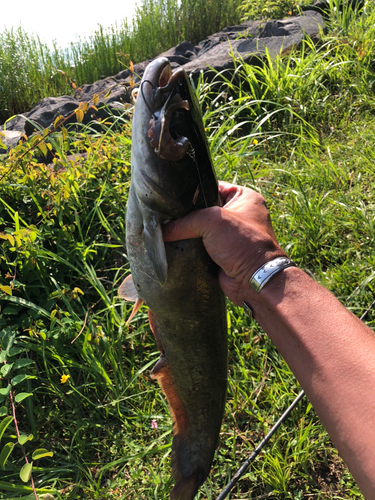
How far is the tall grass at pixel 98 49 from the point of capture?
8867 millimetres

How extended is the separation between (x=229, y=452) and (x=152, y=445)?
1.56ft

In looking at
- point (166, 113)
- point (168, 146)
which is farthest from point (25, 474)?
point (166, 113)

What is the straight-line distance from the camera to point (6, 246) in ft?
9.32

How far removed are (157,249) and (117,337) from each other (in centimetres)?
150

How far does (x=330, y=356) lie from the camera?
132cm

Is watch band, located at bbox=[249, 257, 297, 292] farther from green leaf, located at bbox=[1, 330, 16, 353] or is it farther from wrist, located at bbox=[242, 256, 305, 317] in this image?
green leaf, located at bbox=[1, 330, 16, 353]

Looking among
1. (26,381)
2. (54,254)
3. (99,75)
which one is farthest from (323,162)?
(99,75)

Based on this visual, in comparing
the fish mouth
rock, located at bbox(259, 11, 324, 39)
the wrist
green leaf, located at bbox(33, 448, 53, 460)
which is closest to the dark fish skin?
the fish mouth

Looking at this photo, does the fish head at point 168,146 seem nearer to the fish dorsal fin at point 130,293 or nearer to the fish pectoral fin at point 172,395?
the fish dorsal fin at point 130,293

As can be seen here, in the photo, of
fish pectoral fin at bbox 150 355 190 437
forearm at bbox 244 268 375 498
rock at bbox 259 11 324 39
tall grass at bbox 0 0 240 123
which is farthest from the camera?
tall grass at bbox 0 0 240 123

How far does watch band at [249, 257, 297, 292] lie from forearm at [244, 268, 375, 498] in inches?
0.8

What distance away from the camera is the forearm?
118 cm

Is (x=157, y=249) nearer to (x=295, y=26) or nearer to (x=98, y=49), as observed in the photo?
(x=295, y=26)

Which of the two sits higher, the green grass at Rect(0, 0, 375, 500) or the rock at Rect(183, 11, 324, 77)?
the rock at Rect(183, 11, 324, 77)
